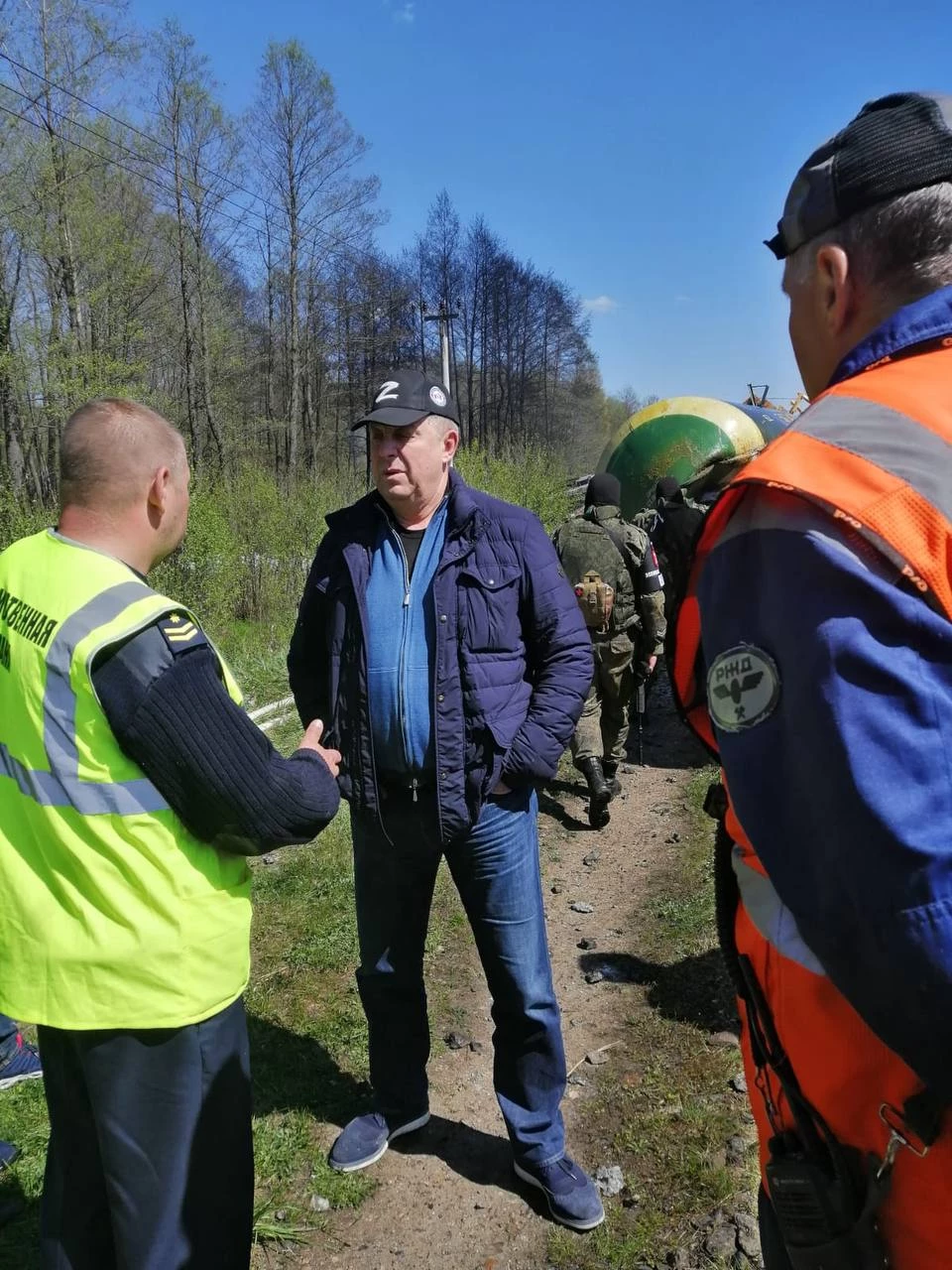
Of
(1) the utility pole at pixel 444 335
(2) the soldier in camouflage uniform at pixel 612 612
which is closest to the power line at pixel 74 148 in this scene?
(1) the utility pole at pixel 444 335

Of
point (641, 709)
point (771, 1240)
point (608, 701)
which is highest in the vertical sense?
point (771, 1240)

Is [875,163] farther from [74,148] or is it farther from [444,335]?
[444,335]

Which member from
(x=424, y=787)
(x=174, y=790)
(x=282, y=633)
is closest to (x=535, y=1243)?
(x=424, y=787)

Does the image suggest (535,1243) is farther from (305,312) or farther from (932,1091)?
(305,312)

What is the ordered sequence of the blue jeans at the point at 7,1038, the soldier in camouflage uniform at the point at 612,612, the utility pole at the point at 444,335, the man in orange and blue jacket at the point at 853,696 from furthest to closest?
the utility pole at the point at 444,335 → the soldier in camouflage uniform at the point at 612,612 → the blue jeans at the point at 7,1038 → the man in orange and blue jacket at the point at 853,696

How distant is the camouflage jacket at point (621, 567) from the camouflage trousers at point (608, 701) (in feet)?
0.41

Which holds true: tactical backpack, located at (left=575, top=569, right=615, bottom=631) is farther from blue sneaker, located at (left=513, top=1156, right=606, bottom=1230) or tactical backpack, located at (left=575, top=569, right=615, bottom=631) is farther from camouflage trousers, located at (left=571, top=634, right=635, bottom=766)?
blue sneaker, located at (left=513, top=1156, right=606, bottom=1230)

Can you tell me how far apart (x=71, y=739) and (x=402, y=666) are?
41.8 inches

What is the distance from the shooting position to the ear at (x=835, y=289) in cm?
105

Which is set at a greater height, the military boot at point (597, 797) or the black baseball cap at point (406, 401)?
the black baseball cap at point (406, 401)

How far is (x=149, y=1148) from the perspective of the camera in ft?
5.57

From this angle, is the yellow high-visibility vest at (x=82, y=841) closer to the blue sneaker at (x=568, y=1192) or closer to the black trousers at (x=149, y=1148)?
the black trousers at (x=149, y=1148)

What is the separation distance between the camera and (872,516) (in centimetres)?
87

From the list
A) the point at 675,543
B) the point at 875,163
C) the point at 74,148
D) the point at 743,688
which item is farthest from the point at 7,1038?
the point at 74,148
